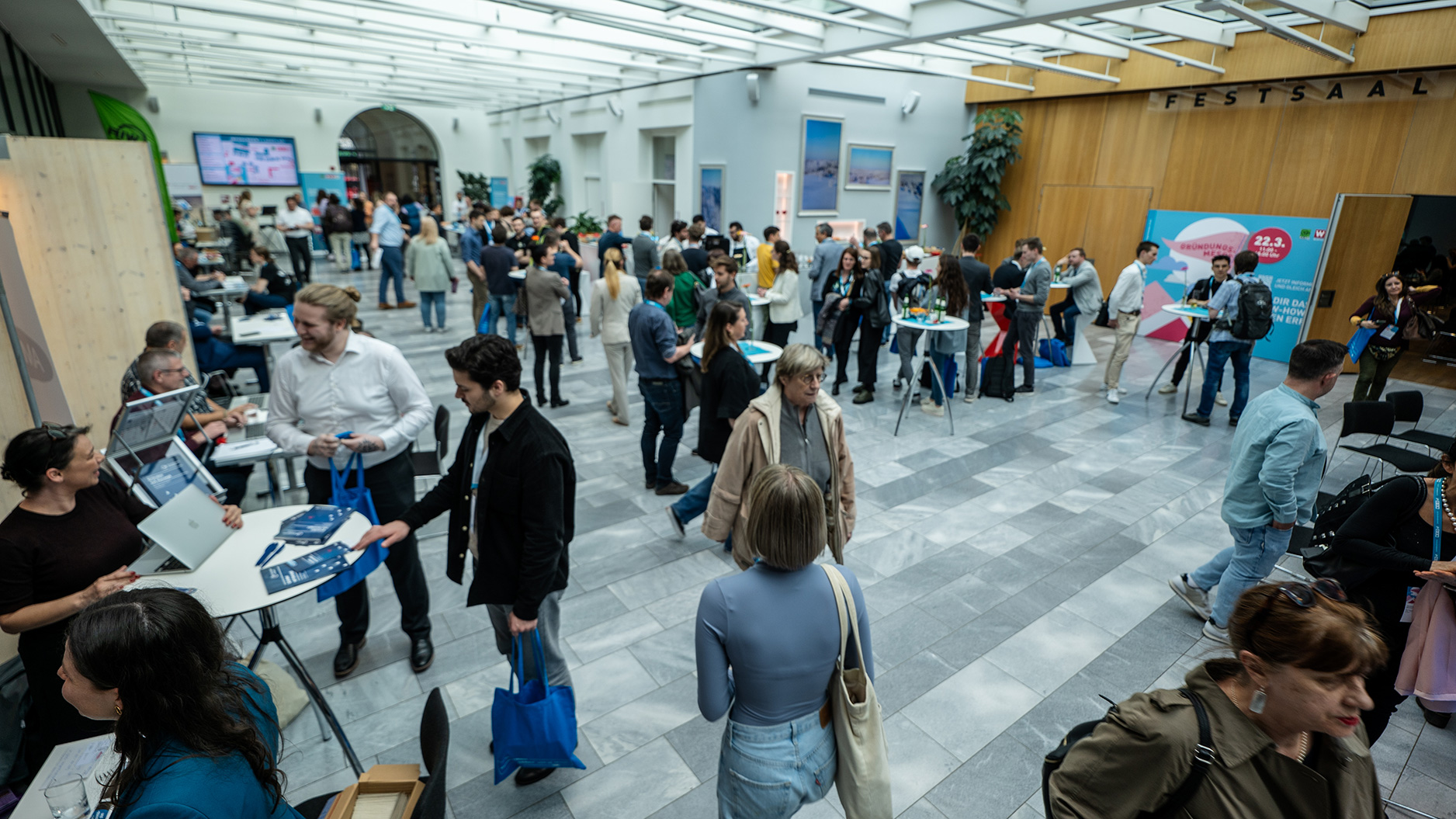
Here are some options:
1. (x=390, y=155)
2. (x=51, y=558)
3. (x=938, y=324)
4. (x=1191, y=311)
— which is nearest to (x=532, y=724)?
(x=51, y=558)

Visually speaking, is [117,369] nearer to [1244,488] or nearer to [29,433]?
[29,433]

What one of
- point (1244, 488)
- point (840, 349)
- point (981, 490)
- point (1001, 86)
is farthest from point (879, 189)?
point (1244, 488)

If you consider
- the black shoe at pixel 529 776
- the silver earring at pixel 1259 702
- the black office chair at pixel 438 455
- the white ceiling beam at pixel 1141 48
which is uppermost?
the white ceiling beam at pixel 1141 48

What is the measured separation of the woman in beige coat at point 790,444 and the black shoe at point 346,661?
5.82ft

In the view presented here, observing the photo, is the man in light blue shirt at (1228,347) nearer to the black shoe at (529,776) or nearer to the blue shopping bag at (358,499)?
the black shoe at (529,776)

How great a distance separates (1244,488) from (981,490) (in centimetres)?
212

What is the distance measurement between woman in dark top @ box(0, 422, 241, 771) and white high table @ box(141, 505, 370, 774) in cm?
17

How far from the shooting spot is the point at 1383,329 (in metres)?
6.19

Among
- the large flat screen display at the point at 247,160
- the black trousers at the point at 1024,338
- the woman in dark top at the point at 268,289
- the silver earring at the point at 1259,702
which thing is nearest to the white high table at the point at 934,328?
the black trousers at the point at 1024,338

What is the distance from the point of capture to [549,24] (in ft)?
28.8

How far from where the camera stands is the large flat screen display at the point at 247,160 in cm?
1573

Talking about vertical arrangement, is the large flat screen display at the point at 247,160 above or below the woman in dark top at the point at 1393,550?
above

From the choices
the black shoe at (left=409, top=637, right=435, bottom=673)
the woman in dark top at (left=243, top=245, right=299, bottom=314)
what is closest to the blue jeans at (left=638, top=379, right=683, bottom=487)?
the black shoe at (left=409, top=637, right=435, bottom=673)

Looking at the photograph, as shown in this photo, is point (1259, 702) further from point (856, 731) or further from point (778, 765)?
point (778, 765)
